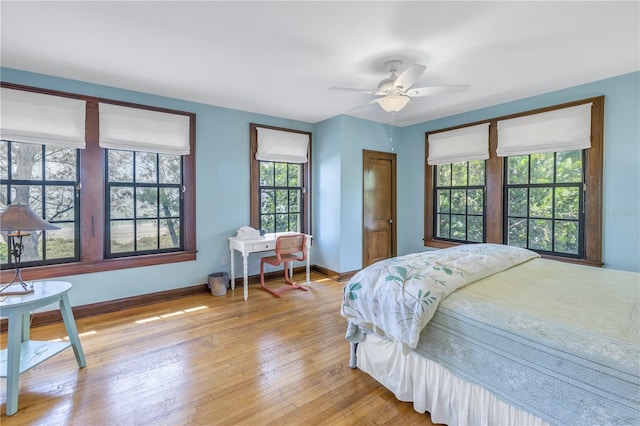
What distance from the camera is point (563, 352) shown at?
1241 millimetres

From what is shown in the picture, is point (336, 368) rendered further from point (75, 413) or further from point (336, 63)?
point (336, 63)

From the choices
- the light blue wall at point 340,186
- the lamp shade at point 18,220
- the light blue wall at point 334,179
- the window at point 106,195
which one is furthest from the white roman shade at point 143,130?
the light blue wall at point 340,186

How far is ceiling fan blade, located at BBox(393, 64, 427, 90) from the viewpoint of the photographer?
218 centimetres

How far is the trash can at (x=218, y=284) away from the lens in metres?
3.75

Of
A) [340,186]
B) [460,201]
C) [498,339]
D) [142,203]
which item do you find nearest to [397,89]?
[340,186]

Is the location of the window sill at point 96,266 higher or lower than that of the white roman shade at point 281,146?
lower

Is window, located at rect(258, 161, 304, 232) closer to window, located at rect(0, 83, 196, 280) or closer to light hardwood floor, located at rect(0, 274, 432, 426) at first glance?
window, located at rect(0, 83, 196, 280)

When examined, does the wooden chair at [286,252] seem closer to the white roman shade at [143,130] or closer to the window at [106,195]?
the window at [106,195]

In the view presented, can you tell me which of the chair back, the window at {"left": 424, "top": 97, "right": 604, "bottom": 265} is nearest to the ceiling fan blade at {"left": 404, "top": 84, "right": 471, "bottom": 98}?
the window at {"left": 424, "top": 97, "right": 604, "bottom": 265}

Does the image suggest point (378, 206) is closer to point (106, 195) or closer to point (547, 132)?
point (547, 132)

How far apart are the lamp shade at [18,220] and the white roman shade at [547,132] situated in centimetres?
479

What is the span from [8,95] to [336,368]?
385cm

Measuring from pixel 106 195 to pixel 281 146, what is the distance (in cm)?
232

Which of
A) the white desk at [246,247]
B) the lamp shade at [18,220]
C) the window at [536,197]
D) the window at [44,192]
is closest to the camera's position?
the lamp shade at [18,220]
